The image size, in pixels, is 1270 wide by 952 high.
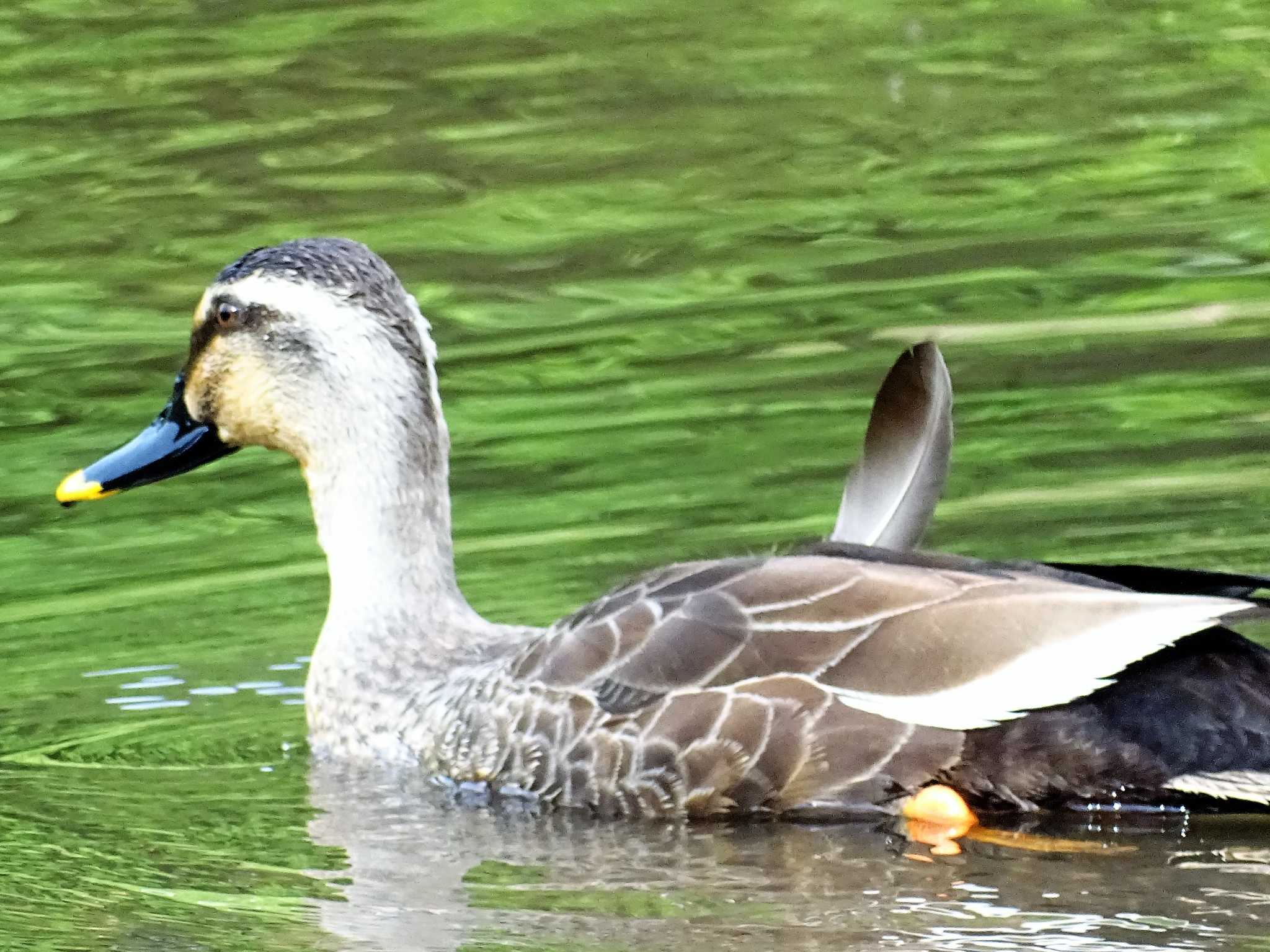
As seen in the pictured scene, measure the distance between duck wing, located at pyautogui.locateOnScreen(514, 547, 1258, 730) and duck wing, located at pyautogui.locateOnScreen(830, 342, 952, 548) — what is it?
0.36m

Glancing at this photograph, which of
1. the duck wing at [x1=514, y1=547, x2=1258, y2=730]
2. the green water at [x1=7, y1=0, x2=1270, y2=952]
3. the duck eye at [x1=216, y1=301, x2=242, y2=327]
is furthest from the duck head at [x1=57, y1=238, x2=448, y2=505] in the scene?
the duck wing at [x1=514, y1=547, x2=1258, y2=730]

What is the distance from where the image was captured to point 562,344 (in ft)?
39.2

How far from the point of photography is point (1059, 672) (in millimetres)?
6941

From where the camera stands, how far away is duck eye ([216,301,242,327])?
8.57m

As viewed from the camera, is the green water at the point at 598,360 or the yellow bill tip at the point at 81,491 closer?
the green water at the point at 598,360

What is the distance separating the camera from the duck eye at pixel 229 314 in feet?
28.1

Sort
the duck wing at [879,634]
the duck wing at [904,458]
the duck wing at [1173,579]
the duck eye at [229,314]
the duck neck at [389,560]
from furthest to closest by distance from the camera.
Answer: the duck eye at [229,314], the duck neck at [389,560], the duck wing at [904,458], the duck wing at [1173,579], the duck wing at [879,634]

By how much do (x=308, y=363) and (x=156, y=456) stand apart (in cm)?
61

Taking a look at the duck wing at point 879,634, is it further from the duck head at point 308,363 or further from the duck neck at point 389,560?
the duck head at point 308,363

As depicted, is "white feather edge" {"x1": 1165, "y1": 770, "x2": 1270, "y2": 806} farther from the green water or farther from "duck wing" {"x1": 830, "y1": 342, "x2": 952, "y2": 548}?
"duck wing" {"x1": 830, "y1": 342, "x2": 952, "y2": 548}

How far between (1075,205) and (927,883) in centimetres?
717

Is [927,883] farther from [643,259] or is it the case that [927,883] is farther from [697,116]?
[697,116]

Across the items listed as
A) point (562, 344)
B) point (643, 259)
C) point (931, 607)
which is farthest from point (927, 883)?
point (643, 259)

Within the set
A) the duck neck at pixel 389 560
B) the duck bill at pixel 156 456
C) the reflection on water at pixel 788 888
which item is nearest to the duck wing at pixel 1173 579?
the reflection on water at pixel 788 888
